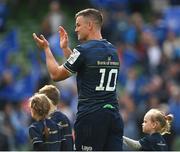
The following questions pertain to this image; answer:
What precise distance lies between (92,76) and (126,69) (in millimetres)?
9282

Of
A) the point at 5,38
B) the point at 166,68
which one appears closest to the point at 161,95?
the point at 166,68

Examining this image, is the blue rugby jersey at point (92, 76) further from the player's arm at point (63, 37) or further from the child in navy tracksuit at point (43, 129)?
the child in navy tracksuit at point (43, 129)

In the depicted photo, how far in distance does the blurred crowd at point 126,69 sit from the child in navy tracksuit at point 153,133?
4.76m

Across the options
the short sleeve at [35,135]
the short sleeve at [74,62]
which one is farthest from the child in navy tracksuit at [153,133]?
the short sleeve at [74,62]

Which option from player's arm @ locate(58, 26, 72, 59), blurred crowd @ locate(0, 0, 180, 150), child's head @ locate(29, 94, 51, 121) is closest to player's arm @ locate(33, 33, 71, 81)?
player's arm @ locate(58, 26, 72, 59)

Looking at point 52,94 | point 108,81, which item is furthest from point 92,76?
point 52,94

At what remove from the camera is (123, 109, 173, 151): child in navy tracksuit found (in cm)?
988

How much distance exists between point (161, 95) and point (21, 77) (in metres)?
3.03

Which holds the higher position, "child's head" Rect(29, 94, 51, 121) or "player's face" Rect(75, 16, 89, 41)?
"player's face" Rect(75, 16, 89, 41)

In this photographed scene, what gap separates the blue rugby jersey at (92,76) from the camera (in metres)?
9.24

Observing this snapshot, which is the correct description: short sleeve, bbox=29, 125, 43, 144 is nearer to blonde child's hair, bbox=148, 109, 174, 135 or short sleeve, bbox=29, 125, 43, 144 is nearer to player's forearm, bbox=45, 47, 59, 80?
player's forearm, bbox=45, 47, 59, 80

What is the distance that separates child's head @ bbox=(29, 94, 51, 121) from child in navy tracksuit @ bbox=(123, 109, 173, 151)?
3.23ft

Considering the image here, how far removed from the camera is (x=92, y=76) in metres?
9.25

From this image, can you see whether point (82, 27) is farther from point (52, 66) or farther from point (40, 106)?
point (40, 106)
